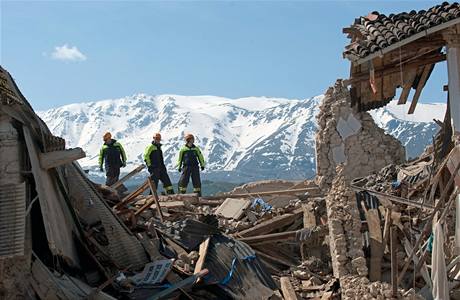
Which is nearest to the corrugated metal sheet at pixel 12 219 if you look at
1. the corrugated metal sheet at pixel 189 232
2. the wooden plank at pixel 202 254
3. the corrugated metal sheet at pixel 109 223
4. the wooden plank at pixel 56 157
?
the wooden plank at pixel 56 157

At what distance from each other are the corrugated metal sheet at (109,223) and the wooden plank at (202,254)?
2.26ft

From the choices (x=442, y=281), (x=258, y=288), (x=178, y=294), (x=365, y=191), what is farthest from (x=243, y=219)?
A: (x=442, y=281)

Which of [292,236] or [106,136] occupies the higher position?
[106,136]

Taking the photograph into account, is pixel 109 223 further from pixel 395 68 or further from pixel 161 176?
pixel 161 176

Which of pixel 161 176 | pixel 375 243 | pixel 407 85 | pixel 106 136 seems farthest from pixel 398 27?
pixel 106 136

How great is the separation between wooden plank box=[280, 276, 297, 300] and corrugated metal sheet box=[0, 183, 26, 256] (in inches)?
142

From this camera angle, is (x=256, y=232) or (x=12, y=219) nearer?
(x=12, y=219)

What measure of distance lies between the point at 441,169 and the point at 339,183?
138cm

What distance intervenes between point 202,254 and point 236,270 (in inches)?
20.3

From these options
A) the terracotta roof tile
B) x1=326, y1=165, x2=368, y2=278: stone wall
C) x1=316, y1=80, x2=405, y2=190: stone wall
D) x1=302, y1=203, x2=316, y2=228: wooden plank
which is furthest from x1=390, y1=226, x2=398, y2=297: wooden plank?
x1=316, y1=80, x2=405, y2=190: stone wall

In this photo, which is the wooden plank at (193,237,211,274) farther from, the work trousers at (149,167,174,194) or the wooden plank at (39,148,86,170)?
the work trousers at (149,167,174,194)

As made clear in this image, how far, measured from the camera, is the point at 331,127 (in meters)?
16.2

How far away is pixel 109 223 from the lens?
1001 cm

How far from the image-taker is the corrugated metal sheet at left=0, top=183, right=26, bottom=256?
26.4 feet
